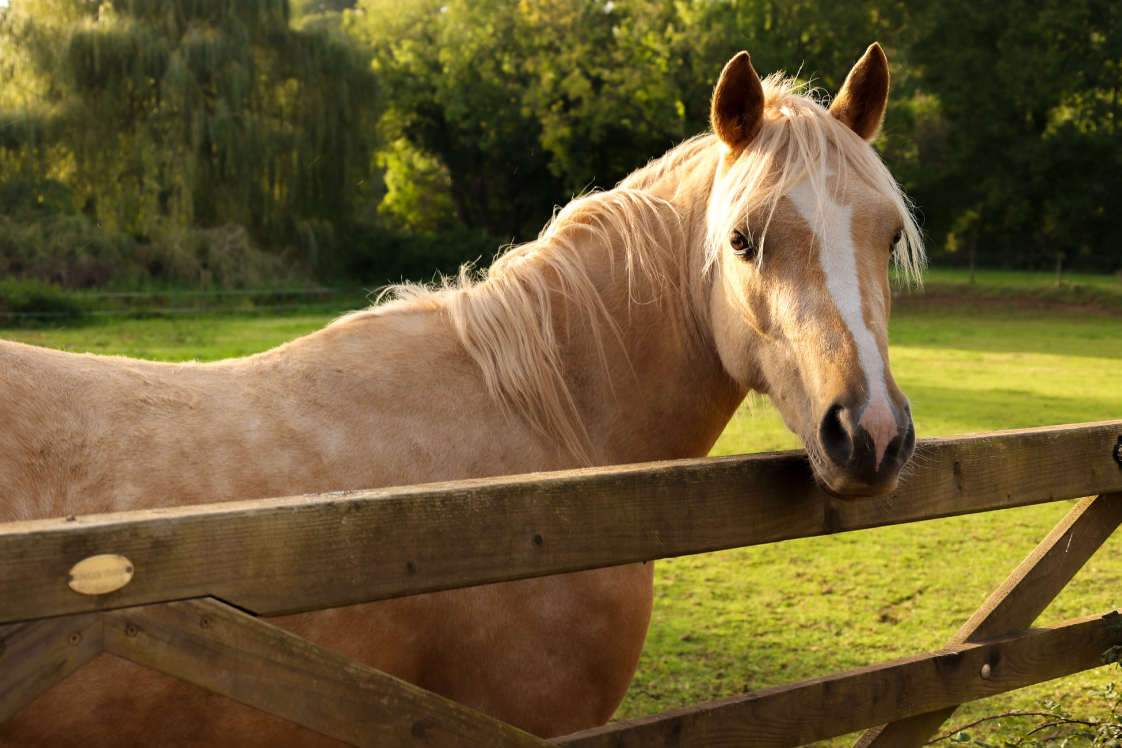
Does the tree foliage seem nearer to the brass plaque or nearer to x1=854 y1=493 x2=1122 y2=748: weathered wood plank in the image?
x1=854 y1=493 x2=1122 y2=748: weathered wood plank

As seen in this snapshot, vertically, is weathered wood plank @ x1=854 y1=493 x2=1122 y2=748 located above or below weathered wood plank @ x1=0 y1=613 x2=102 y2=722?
below

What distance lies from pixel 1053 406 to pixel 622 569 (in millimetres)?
10120

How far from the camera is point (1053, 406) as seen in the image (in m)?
10.1

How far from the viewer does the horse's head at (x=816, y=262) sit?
1613 millimetres

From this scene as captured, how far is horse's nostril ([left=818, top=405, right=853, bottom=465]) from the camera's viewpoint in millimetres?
1594

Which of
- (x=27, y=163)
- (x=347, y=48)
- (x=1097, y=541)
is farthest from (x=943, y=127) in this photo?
(x=1097, y=541)

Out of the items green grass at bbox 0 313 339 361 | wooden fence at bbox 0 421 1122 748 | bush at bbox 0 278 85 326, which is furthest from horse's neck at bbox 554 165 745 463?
bush at bbox 0 278 85 326

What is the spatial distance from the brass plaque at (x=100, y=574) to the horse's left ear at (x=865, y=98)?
6.42 feet

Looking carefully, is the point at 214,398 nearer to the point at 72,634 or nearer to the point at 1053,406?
the point at 72,634

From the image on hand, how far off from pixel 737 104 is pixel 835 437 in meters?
0.94

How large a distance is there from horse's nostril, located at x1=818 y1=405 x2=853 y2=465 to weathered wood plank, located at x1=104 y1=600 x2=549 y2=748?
84 centimetres

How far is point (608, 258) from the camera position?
91.8 inches

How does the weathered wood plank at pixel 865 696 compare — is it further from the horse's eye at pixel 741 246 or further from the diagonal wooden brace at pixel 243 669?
the horse's eye at pixel 741 246

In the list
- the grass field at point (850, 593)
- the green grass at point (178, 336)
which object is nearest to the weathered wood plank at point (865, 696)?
the grass field at point (850, 593)
